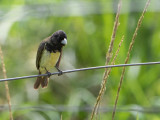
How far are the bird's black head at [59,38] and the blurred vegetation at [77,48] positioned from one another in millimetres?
1441

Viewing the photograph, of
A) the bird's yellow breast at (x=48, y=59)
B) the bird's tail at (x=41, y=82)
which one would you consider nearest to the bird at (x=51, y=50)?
the bird's yellow breast at (x=48, y=59)

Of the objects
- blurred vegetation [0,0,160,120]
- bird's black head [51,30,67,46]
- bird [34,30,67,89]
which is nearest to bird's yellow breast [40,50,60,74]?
bird [34,30,67,89]

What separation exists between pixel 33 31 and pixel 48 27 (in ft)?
0.70

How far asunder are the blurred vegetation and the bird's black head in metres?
1.44

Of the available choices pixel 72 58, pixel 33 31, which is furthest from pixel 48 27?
pixel 72 58

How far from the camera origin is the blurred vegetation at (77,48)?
17.6 feet

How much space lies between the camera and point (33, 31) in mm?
6207

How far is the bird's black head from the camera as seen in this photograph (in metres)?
3.65

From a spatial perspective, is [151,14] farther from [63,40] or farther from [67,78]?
[63,40]

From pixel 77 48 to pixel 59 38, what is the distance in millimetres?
2342

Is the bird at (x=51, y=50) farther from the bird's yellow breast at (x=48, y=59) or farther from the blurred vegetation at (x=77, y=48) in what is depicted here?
the blurred vegetation at (x=77, y=48)

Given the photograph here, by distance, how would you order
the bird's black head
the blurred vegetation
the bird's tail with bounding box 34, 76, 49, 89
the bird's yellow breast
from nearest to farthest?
the bird's black head < the bird's yellow breast < the bird's tail with bounding box 34, 76, 49, 89 < the blurred vegetation

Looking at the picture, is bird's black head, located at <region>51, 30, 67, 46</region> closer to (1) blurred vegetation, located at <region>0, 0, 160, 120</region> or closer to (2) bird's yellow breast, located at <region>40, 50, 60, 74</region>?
(2) bird's yellow breast, located at <region>40, 50, 60, 74</region>

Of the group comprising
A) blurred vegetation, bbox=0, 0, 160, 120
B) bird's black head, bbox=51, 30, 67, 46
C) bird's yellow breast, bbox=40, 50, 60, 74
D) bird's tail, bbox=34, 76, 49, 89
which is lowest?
bird's tail, bbox=34, 76, 49, 89
